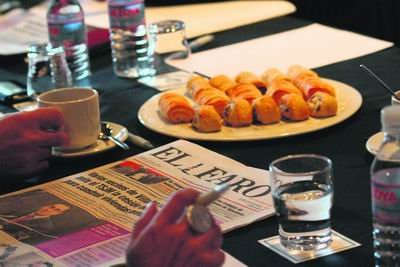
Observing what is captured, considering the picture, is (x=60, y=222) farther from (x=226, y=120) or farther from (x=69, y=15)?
(x=69, y=15)

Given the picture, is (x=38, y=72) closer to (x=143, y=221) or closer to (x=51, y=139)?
(x=51, y=139)

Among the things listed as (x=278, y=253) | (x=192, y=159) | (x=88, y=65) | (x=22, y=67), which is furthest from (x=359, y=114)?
(x=22, y=67)

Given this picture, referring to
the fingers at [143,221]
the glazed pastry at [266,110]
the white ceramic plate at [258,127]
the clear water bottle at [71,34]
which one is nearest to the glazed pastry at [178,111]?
the white ceramic plate at [258,127]

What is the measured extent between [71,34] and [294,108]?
699mm

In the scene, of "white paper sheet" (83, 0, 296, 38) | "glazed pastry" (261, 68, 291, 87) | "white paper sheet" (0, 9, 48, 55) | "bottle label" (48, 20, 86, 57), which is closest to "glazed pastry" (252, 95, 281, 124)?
"glazed pastry" (261, 68, 291, 87)

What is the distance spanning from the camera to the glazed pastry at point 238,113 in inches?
58.0

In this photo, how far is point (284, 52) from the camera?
2.01m

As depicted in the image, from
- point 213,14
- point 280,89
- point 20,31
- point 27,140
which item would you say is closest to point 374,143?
point 280,89

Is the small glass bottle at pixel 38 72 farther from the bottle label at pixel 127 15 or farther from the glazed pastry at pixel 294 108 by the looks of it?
the glazed pastry at pixel 294 108

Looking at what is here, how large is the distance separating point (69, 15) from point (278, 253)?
107cm

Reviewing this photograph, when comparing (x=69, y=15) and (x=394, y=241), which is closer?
(x=394, y=241)

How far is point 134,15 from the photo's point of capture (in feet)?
6.45

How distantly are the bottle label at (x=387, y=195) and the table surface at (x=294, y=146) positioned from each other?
0.34 ft

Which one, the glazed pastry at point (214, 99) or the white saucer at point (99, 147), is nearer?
the white saucer at point (99, 147)
